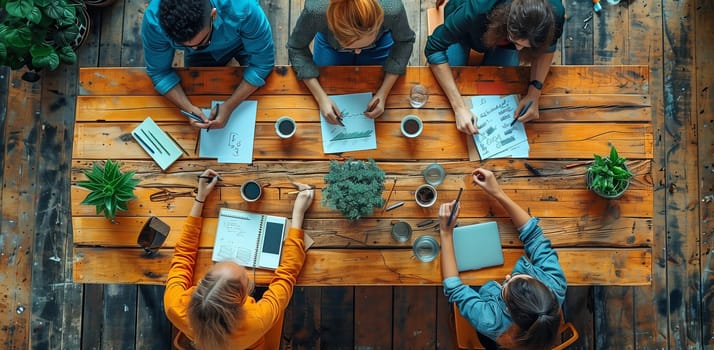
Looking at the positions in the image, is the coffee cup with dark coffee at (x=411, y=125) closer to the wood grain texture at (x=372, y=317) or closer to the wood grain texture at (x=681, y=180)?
the wood grain texture at (x=372, y=317)

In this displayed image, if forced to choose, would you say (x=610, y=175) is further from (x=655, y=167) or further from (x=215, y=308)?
(x=215, y=308)

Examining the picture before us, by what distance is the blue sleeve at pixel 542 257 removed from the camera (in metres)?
1.83

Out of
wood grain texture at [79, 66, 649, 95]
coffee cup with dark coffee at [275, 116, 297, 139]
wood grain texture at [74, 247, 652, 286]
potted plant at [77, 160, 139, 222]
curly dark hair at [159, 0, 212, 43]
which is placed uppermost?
curly dark hair at [159, 0, 212, 43]

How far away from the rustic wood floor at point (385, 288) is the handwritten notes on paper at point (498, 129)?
78 cm

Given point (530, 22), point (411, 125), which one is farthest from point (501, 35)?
point (411, 125)

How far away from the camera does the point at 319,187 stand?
1978 millimetres

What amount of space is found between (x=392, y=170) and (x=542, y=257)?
25.3 inches

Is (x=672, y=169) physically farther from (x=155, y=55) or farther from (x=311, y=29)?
(x=155, y=55)

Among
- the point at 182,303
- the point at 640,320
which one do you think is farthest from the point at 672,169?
the point at 182,303

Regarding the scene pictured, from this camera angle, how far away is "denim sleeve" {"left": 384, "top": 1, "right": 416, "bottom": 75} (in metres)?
1.93

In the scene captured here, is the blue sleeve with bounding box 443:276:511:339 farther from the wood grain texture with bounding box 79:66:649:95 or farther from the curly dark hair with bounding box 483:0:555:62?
the curly dark hair with bounding box 483:0:555:62

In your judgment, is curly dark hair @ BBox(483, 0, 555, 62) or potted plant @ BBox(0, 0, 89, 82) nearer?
curly dark hair @ BBox(483, 0, 555, 62)

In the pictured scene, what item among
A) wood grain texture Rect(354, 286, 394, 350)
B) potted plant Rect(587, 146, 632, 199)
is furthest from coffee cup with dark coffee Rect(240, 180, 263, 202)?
potted plant Rect(587, 146, 632, 199)

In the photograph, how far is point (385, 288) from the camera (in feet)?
8.55
